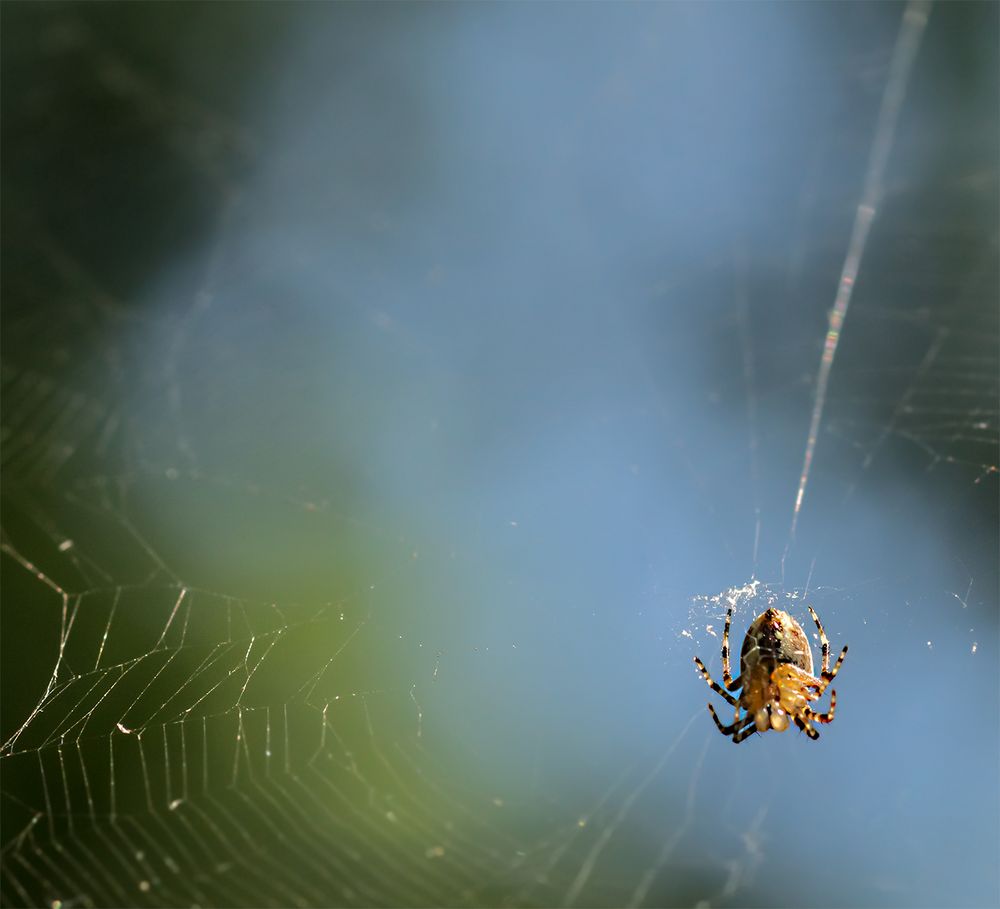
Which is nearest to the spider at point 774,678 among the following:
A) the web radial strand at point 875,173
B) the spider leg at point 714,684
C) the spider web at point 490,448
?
the spider leg at point 714,684

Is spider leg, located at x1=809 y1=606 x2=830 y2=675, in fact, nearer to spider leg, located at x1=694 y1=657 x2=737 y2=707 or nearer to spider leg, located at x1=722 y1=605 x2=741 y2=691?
spider leg, located at x1=722 y1=605 x2=741 y2=691

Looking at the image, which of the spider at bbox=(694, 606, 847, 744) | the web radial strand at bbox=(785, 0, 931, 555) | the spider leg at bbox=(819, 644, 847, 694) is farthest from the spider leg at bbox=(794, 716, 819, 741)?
the web radial strand at bbox=(785, 0, 931, 555)

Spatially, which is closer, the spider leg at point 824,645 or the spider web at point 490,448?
the spider web at point 490,448

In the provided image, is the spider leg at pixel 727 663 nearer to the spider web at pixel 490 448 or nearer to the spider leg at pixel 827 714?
the spider web at pixel 490 448

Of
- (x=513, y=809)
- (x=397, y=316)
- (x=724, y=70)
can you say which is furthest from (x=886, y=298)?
(x=513, y=809)

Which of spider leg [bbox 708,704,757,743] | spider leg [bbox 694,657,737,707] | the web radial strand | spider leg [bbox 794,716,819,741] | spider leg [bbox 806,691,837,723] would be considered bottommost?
spider leg [bbox 708,704,757,743]

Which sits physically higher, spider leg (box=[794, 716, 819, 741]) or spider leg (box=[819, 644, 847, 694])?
spider leg (box=[819, 644, 847, 694])
